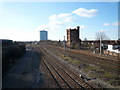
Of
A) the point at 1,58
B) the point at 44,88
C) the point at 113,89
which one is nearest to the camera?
the point at 113,89

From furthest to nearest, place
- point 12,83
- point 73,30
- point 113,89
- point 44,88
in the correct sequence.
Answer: point 73,30 < point 12,83 < point 44,88 < point 113,89

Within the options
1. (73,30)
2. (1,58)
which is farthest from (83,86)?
(73,30)

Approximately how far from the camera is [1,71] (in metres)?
14.9

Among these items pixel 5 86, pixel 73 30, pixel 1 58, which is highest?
pixel 73 30

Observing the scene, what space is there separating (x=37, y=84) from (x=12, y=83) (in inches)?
109

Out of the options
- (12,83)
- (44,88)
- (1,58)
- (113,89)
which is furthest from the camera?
(1,58)

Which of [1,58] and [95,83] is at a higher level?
[1,58]

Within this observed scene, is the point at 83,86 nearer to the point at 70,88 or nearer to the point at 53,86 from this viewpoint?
the point at 70,88

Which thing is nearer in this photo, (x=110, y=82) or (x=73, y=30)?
(x=110, y=82)

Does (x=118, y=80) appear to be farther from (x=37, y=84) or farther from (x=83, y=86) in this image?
(x=37, y=84)

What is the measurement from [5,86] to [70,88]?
6.44m

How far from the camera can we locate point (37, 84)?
40.2ft

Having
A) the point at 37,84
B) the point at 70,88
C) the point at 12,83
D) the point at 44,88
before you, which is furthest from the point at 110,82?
the point at 12,83

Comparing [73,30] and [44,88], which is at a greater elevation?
[73,30]
